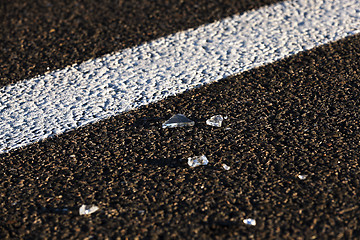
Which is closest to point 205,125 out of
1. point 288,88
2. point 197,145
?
point 197,145

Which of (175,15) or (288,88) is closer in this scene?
(288,88)

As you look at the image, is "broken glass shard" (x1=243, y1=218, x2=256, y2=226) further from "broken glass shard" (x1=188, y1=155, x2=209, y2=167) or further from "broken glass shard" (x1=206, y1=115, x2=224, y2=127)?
"broken glass shard" (x1=206, y1=115, x2=224, y2=127)

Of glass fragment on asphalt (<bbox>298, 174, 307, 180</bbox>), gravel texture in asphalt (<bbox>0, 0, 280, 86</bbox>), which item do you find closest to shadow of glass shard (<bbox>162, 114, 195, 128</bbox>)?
glass fragment on asphalt (<bbox>298, 174, 307, 180</bbox>)

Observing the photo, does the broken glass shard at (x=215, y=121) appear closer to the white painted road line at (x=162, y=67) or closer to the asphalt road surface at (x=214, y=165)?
the asphalt road surface at (x=214, y=165)

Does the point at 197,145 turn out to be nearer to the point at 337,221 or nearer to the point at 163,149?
the point at 163,149

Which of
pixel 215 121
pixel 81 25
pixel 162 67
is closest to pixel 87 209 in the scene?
pixel 215 121

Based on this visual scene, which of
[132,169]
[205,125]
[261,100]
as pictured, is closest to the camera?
[132,169]
